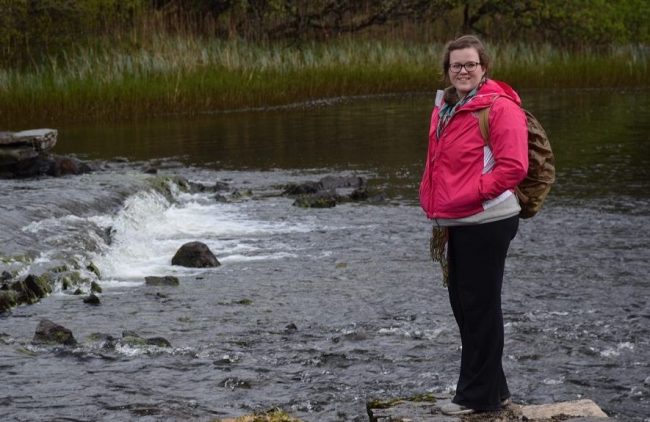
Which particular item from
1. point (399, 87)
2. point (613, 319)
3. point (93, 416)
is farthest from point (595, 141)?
point (93, 416)

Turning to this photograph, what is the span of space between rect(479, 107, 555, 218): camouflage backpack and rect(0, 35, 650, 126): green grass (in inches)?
917

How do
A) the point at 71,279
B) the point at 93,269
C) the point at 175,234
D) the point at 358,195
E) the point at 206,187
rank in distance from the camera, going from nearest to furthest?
the point at 71,279
the point at 93,269
the point at 175,234
the point at 358,195
the point at 206,187

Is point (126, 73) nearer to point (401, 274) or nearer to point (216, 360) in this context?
point (401, 274)

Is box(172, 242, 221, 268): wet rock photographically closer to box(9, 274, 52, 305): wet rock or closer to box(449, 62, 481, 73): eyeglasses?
box(9, 274, 52, 305): wet rock

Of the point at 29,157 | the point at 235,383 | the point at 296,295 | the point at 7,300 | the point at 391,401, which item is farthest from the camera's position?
the point at 29,157

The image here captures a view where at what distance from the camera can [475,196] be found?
6.28m

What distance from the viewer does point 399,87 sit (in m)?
36.1

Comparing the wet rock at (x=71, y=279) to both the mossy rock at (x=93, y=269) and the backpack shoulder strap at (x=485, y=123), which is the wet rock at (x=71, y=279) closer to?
the mossy rock at (x=93, y=269)

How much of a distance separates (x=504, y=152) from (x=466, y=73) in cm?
52

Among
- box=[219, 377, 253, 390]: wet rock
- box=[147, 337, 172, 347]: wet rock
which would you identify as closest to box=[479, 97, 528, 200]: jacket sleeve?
box=[219, 377, 253, 390]: wet rock

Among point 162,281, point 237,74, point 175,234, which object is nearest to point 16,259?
point 162,281

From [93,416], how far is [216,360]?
5.03ft

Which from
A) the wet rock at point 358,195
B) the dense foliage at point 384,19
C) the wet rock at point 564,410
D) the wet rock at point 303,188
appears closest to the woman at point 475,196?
the wet rock at point 564,410

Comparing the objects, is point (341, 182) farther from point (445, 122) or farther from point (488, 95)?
point (488, 95)
